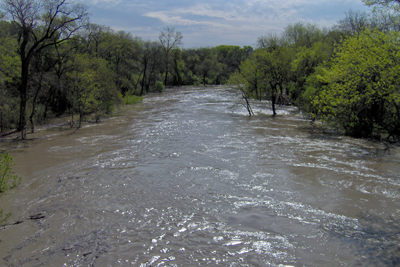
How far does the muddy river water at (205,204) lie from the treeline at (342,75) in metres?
2.50

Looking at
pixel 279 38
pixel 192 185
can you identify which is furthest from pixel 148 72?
pixel 192 185

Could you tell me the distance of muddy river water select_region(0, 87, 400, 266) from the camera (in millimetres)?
5594

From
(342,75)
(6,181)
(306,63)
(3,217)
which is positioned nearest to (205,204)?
→ (3,217)

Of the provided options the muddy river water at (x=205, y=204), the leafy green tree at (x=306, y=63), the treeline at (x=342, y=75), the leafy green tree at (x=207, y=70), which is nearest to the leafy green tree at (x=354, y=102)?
the treeline at (x=342, y=75)

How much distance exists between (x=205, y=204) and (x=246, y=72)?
782 inches

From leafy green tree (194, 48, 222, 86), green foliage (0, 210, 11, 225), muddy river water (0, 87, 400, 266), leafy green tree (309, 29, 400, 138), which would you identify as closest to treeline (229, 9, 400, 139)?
leafy green tree (309, 29, 400, 138)

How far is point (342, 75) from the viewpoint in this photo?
43.7ft

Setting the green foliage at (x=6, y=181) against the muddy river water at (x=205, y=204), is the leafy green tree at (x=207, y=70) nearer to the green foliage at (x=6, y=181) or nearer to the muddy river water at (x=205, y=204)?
the muddy river water at (x=205, y=204)

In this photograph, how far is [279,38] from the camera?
148 feet

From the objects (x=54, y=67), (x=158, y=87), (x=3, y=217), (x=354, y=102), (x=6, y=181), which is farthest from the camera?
(x=158, y=87)

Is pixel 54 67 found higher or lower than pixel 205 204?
higher

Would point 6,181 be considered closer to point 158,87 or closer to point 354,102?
point 354,102

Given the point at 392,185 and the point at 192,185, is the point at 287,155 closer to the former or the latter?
the point at 392,185

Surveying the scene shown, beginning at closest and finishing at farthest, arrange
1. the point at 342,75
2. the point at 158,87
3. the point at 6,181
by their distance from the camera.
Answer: the point at 6,181
the point at 342,75
the point at 158,87
